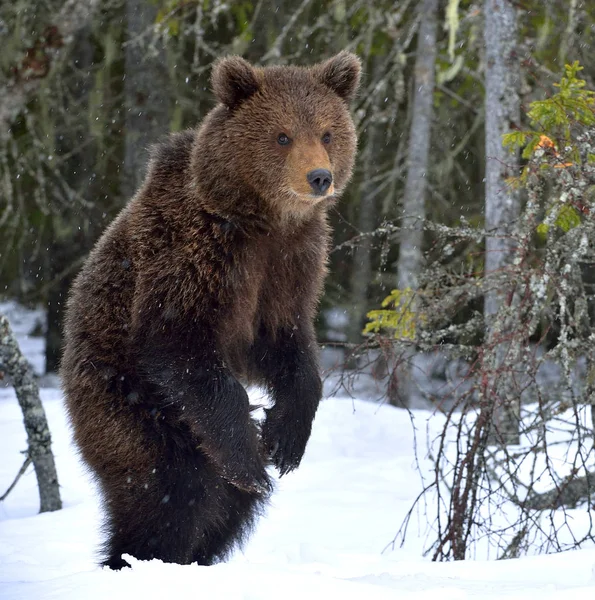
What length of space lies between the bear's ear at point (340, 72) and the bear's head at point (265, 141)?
2.8 inches

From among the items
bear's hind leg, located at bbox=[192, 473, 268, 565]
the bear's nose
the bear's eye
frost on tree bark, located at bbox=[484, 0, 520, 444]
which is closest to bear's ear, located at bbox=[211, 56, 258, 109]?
the bear's eye

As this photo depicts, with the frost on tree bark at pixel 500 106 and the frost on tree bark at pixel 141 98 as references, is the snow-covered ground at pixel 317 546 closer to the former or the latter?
the frost on tree bark at pixel 500 106

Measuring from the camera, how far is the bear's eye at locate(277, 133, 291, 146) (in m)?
4.06

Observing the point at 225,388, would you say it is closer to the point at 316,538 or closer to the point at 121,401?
the point at 121,401

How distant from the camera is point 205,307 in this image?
13.0ft

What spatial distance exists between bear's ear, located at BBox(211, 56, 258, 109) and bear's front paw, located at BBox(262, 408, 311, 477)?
1.47m

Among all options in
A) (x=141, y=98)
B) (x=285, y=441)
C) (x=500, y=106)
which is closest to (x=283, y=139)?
(x=285, y=441)

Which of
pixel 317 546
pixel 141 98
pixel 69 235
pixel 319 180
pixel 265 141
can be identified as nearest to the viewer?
pixel 319 180

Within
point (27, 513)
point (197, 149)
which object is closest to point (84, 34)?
point (27, 513)

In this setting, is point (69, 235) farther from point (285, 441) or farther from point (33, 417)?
point (285, 441)

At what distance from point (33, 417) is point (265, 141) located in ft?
9.02

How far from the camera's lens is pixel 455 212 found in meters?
10.8

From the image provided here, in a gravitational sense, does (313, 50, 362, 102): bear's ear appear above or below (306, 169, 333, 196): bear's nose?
above

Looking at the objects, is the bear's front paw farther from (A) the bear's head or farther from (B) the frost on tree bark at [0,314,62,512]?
(B) the frost on tree bark at [0,314,62,512]
